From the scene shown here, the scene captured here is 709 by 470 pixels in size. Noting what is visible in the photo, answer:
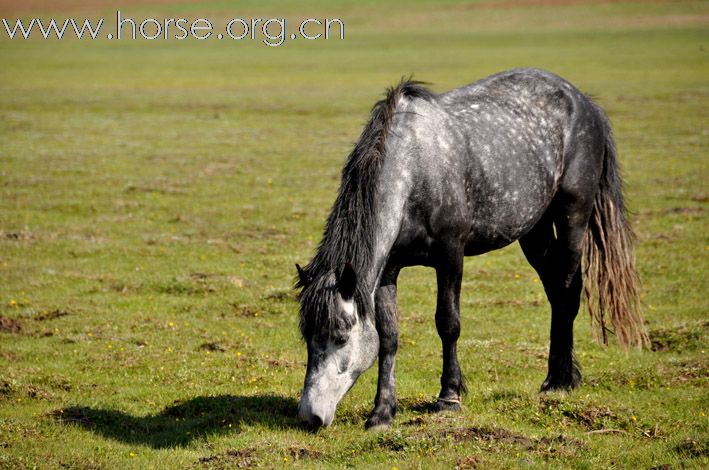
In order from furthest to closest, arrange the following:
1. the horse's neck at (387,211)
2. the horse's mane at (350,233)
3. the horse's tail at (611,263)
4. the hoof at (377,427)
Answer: the horse's tail at (611,263), the hoof at (377,427), the horse's neck at (387,211), the horse's mane at (350,233)

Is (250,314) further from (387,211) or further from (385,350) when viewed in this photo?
(387,211)

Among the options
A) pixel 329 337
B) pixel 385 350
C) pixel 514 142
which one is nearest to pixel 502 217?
pixel 514 142

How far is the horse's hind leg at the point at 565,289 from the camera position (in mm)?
8594

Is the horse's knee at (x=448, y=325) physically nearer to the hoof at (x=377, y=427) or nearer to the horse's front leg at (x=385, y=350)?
the horse's front leg at (x=385, y=350)

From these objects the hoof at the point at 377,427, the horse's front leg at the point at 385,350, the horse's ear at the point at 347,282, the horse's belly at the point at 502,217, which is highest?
the horse's belly at the point at 502,217

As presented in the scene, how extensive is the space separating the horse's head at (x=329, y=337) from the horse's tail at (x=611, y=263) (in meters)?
3.19

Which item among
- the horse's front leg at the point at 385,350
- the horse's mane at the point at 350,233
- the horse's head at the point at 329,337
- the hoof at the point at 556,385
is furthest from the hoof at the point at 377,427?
the hoof at the point at 556,385

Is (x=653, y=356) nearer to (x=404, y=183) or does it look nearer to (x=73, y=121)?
(x=404, y=183)

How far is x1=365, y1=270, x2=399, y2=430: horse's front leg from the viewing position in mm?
7426

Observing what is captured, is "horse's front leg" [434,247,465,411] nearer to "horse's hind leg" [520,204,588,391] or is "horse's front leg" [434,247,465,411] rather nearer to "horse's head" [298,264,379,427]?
"horse's head" [298,264,379,427]

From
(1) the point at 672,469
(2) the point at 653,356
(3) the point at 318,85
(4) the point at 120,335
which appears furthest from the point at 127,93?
(1) the point at 672,469

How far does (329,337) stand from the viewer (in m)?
6.65

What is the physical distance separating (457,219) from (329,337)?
160cm

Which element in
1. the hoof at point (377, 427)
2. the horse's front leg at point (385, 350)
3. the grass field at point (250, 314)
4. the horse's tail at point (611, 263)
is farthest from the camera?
the horse's tail at point (611, 263)
